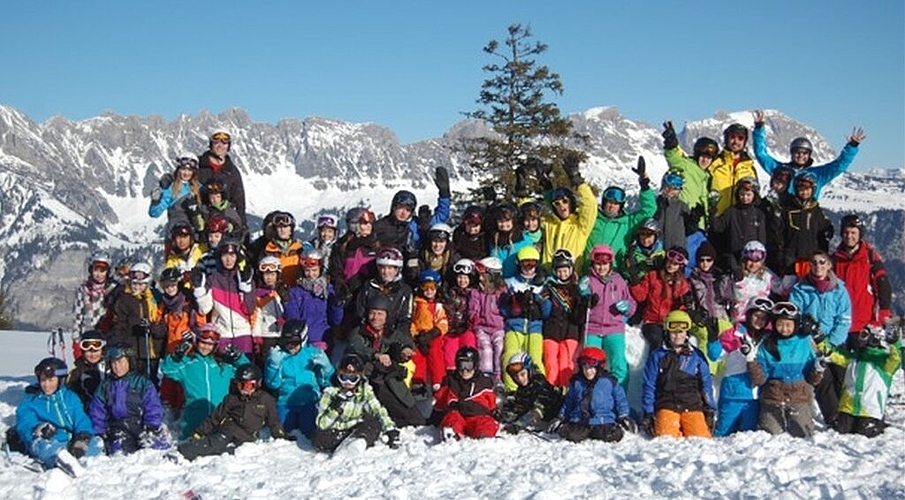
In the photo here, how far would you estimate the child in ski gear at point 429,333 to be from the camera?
9953 mm

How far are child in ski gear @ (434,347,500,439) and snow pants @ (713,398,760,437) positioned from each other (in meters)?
2.33

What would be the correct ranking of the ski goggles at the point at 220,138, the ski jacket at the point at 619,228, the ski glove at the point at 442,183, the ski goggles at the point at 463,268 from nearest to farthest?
the ski goggles at the point at 463,268
the ski jacket at the point at 619,228
the ski goggles at the point at 220,138
the ski glove at the point at 442,183

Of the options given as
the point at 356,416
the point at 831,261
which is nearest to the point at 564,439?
the point at 356,416

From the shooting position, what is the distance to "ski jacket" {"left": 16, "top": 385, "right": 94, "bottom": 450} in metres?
8.68

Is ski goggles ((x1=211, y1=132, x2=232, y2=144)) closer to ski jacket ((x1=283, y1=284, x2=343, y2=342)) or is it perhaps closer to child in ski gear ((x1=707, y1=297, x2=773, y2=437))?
ski jacket ((x1=283, y1=284, x2=343, y2=342))

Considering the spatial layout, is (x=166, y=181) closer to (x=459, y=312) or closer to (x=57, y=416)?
(x=57, y=416)

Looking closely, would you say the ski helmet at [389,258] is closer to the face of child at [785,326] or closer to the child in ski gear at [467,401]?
the child in ski gear at [467,401]

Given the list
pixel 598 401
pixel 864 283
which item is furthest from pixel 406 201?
pixel 864 283

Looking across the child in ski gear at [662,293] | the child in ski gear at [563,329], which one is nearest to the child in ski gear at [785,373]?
the child in ski gear at [662,293]

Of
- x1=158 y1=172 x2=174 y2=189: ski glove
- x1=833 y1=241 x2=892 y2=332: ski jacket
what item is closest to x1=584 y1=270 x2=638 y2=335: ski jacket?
x1=833 y1=241 x2=892 y2=332: ski jacket

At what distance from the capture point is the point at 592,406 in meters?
8.62

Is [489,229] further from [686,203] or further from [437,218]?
[686,203]

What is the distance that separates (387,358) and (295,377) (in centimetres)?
103

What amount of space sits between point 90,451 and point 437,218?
5.65 m
